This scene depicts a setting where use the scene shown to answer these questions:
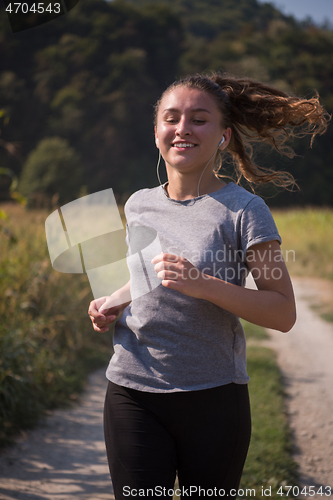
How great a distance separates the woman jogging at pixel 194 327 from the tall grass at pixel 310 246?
7.64 meters

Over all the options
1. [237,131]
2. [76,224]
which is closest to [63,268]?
[76,224]

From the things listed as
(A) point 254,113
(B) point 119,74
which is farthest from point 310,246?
(B) point 119,74

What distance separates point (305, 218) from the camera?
524 inches

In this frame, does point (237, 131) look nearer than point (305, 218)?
Yes

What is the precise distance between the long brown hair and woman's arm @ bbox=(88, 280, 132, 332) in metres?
0.61

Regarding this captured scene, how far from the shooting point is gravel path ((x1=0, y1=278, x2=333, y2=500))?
8.44ft

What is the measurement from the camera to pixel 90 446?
3113mm


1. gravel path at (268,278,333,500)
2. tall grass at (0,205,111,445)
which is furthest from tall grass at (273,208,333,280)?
tall grass at (0,205,111,445)

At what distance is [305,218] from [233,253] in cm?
1265

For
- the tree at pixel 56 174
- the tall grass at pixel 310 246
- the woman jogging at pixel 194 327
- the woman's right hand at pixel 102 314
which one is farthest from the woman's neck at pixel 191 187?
the tree at pixel 56 174

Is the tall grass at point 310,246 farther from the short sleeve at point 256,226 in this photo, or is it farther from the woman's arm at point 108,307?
the short sleeve at point 256,226

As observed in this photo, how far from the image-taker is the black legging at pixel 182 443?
127 cm

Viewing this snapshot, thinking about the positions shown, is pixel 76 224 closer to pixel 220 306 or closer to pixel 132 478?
pixel 220 306

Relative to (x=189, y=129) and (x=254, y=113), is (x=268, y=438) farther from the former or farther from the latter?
(x=189, y=129)
